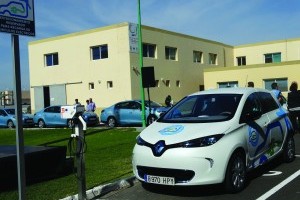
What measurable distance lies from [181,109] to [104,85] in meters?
24.5

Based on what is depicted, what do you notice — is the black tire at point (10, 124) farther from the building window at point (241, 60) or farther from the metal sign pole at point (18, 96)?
the building window at point (241, 60)

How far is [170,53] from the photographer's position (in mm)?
36188

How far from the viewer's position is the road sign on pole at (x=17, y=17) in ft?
18.2

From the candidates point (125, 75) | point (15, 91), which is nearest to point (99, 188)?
point (15, 91)

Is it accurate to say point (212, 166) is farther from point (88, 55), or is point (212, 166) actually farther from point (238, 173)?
point (88, 55)

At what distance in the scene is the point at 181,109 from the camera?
332 inches

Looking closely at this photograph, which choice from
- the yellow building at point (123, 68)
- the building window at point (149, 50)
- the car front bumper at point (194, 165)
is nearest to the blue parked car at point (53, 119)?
the yellow building at point (123, 68)

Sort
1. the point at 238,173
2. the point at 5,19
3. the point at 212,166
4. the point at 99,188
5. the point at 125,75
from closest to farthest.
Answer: the point at 5,19 < the point at 212,166 < the point at 238,173 < the point at 99,188 < the point at 125,75

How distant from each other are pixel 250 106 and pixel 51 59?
30274 mm

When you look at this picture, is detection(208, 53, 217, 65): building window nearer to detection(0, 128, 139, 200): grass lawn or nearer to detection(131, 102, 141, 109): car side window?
detection(131, 102, 141, 109): car side window

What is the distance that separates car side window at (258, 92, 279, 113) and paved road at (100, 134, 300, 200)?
1230 mm

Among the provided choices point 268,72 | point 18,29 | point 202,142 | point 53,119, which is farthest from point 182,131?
point 268,72

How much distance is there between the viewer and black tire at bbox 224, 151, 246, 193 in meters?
6.93

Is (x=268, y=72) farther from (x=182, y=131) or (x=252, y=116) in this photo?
(x=182, y=131)
